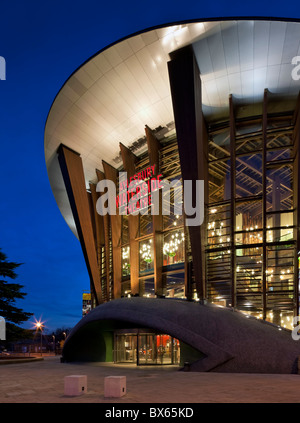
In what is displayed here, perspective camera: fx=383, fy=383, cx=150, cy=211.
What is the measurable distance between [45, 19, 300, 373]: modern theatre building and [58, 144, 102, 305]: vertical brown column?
12cm

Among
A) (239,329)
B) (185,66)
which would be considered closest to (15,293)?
(239,329)

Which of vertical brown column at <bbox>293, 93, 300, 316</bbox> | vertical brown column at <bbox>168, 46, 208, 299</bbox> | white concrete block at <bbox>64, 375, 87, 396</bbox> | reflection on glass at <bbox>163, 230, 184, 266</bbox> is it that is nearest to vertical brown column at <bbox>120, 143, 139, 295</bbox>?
reflection on glass at <bbox>163, 230, 184, 266</bbox>

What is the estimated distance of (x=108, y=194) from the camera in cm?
3628

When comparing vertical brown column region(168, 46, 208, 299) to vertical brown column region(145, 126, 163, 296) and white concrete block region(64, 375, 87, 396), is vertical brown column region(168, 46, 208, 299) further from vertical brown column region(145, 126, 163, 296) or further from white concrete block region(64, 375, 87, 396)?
white concrete block region(64, 375, 87, 396)

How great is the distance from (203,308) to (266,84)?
14398mm

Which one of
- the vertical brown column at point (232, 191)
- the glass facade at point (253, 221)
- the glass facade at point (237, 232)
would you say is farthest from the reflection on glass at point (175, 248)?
the vertical brown column at point (232, 191)

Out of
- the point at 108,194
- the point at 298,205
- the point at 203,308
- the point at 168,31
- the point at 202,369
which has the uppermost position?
the point at 168,31

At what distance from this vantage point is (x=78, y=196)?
32281 mm

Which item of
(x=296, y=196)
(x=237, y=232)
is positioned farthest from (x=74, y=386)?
(x=296, y=196)

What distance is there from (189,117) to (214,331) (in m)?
11.8

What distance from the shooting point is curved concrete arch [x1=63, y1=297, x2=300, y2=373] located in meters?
15.9

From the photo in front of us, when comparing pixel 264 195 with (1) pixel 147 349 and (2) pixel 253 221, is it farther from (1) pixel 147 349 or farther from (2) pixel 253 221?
(2) pixel 253 221
